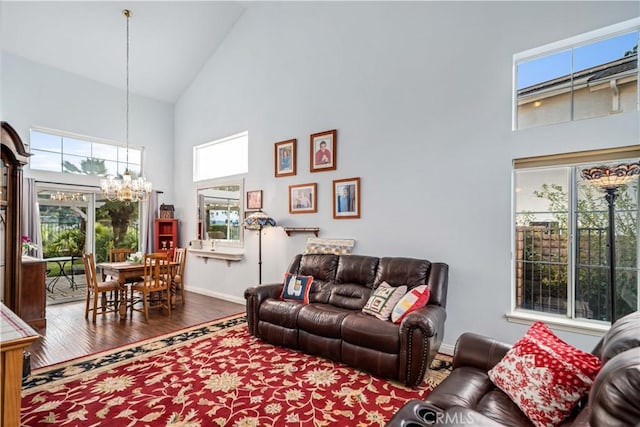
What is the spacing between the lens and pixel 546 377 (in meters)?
1.47

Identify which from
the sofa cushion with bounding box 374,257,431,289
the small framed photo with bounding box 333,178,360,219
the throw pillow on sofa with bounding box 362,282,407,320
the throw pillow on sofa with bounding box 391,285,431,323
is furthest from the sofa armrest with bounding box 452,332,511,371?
the small framed photo with bounding box 333,178,360,219

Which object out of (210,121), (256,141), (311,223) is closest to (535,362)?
(311,223)

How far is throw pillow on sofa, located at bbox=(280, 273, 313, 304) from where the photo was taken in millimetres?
A: 3789

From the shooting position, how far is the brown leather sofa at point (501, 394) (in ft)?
2.82

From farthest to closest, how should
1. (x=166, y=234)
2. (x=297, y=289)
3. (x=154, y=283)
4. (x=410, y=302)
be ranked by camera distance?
(x=166, y=234) < (x=154, y=283) < (x=297, y=289) < (x=410, y=302)

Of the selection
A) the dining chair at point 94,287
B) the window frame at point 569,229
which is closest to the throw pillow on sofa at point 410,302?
the window frame at point 569,229

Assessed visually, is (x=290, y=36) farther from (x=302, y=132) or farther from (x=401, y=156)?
(x=401, y=156)

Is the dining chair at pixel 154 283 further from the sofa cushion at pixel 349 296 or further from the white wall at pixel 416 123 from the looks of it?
the sofa cushion at pixel 349 296

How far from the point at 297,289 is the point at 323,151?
201cm

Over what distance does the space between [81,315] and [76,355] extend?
1.80 m

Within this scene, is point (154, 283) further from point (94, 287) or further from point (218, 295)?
point (218, 295)

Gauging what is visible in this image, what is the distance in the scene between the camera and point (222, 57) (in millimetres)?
6090

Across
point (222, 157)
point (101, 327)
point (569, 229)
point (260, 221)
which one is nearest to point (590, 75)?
point (569, 229)

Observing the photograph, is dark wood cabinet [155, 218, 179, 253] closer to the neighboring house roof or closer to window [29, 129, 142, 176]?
window [29, 129, 142, 176]
